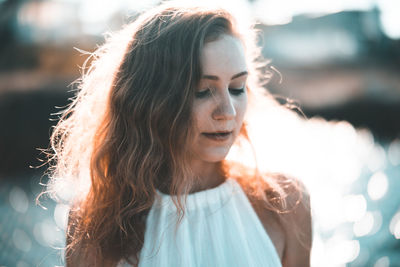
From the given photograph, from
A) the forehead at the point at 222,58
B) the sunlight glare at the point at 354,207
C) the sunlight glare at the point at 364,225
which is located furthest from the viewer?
the sunlight glare at the point at 354,207

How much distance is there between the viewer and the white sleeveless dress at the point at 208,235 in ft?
5.12

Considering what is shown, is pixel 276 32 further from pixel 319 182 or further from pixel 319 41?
pixel 319 182

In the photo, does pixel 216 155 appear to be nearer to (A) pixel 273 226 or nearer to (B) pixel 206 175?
(B) pixel 206 175

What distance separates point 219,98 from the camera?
1470mm

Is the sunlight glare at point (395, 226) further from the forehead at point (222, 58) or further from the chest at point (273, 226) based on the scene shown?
the forehead at point (222, 58)

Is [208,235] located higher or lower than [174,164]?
lower

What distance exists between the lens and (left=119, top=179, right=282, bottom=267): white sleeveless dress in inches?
61.4

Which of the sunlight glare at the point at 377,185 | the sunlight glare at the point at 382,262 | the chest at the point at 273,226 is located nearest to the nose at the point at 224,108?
the chest at the point at 273,226

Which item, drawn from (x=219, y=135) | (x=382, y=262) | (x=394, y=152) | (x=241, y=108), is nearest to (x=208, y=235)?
(x=219, y=135)

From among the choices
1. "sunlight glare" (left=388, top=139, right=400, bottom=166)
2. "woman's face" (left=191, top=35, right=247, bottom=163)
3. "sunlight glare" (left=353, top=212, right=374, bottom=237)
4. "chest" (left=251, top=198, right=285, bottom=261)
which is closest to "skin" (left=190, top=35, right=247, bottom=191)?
"woman's face" (left=191, top=35, right=247, bottom=163)

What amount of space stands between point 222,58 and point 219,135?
268 mm

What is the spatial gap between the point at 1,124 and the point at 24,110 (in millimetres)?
637

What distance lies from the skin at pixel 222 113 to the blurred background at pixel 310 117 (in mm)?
561

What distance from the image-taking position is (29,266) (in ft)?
14.6
